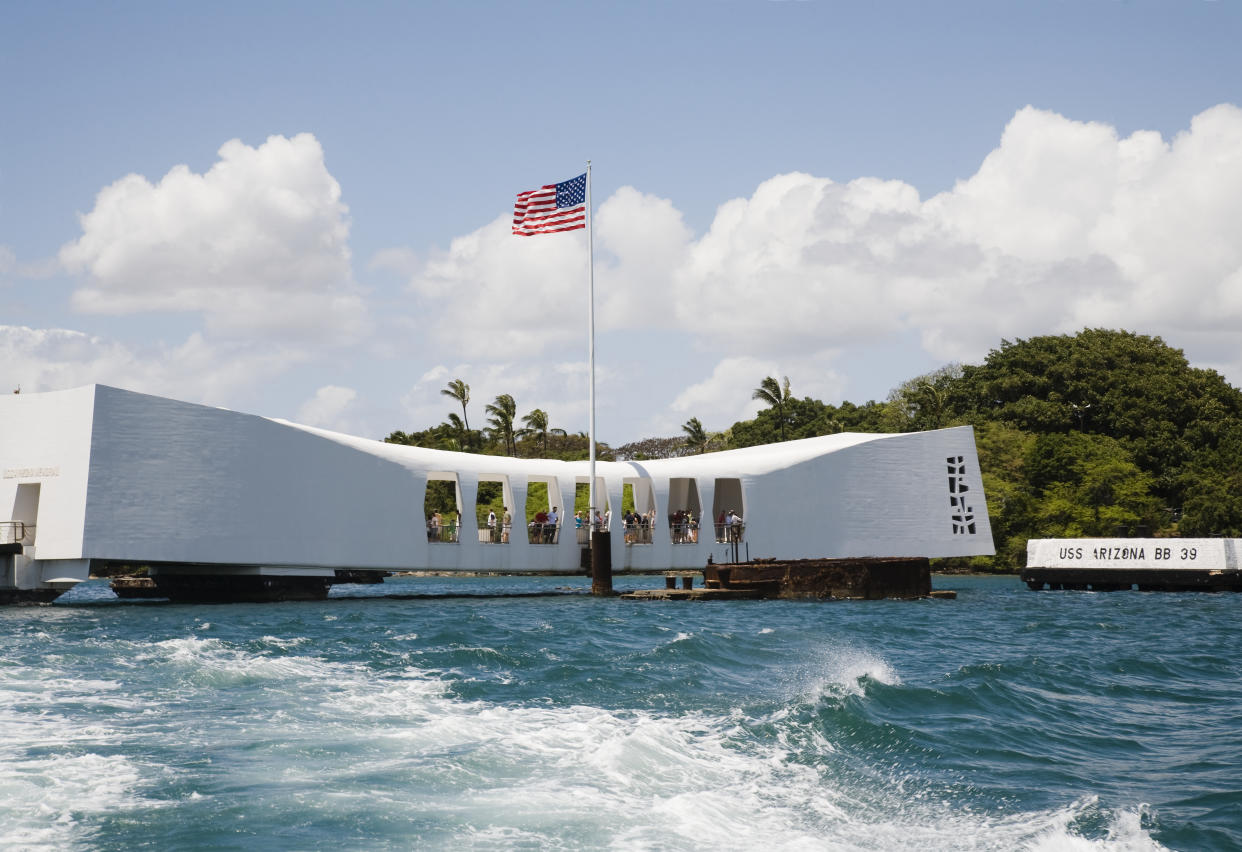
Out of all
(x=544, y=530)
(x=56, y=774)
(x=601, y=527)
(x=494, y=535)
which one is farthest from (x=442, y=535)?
(x=56, y=774)

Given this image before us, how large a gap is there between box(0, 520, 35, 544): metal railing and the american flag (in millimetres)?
13256

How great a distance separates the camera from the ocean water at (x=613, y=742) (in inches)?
276

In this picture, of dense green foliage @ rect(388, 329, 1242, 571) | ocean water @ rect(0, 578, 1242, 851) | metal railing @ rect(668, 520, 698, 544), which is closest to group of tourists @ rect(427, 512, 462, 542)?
metal railing @ rect(668, 520, 698, 544)

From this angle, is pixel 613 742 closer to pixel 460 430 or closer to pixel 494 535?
pixel 494 535

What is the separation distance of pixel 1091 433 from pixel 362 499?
129ft

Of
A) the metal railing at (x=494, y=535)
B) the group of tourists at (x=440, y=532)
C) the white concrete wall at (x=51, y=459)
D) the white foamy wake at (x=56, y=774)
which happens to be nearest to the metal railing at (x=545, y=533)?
the metal railing at (x=494, y=535)

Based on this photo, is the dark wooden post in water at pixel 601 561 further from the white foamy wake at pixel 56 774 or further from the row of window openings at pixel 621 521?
the white foamy wake at pixel 56 774

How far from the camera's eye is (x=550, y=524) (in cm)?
3319

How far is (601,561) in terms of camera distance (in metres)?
30.7

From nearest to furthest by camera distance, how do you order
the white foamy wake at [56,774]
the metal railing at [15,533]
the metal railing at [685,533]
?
1. the white foamy wake at [56,774]
2. the metal railing at [15,533]
3. the metal railing at [685,533]

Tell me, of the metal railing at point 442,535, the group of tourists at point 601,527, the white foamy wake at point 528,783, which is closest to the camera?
the white foamy wake at point 528,783

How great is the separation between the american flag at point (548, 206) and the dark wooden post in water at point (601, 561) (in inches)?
310

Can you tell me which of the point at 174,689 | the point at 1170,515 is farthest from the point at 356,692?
the point at 1170,515

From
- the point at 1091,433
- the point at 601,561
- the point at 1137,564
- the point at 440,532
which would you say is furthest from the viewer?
the point at 1091,433
